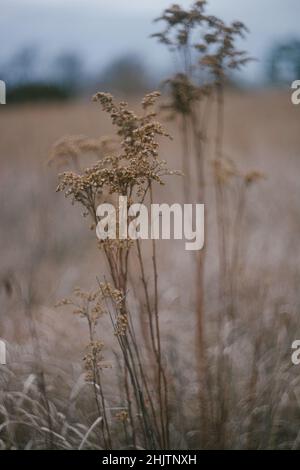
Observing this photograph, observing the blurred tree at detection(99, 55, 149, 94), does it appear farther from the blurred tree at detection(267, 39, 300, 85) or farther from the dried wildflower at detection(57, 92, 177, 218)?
the dried wildflower at detection(57, 92, 177, 218)

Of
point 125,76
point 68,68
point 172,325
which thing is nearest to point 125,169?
point 172,325

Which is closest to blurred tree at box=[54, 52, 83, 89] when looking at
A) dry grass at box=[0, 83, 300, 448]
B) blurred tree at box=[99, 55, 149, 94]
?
blurred tree at box=[99, 55, 149, 94]

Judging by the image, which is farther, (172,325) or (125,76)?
(125,76)

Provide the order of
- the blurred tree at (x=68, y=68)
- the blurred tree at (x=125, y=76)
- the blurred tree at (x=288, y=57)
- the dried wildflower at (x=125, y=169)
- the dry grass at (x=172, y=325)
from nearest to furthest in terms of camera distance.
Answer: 1. the dried wildflower at (x=125, y=169)
2. the dry grass at (x=172, y=325)
3. the blurred tree at (x=288, y=57)
4. the blurred tree at (x=68, y=68)
5. the blurred tree at (x=125, y=76)

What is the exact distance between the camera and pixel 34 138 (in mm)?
6996

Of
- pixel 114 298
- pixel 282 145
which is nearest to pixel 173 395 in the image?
pixel 114 298

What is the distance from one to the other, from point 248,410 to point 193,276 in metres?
1.55

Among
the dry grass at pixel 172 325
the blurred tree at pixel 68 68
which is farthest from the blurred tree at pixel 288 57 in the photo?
the blurred tree at pixel 68 68

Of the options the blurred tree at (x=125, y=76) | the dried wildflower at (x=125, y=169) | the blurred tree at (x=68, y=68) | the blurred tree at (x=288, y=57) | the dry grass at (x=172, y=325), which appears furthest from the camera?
the blurred tree at (x=125, y=76)

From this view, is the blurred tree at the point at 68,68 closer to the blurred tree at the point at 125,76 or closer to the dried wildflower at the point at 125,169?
the blurred tree at the point at 125,76

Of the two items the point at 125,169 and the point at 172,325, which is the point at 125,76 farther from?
the point at 125,169

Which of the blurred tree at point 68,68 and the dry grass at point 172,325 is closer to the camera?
the dry grass at point 172,325

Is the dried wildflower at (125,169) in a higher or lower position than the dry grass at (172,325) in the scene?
higher

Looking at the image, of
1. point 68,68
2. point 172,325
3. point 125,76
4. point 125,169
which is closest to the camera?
point 125,169
